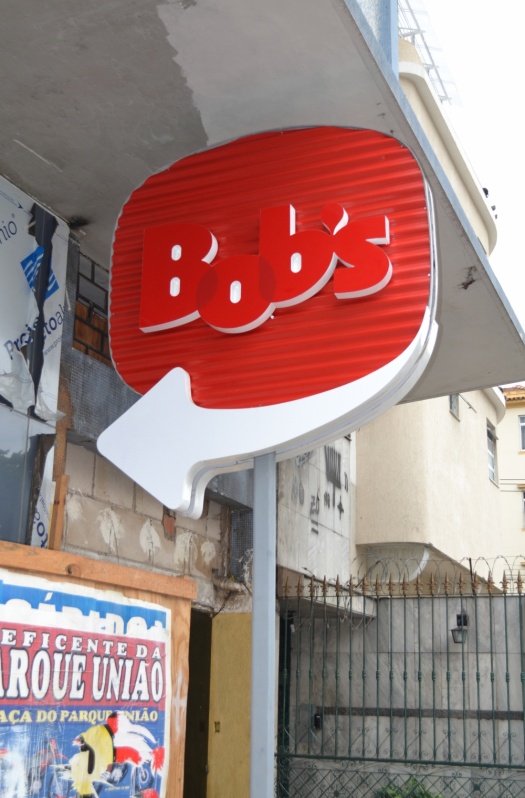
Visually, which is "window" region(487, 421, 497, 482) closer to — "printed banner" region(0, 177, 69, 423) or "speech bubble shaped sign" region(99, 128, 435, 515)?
"printed banner" region(0, 177, 69, 423)

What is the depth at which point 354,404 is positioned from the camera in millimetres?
4688

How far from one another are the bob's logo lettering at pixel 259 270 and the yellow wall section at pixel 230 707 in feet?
11.7

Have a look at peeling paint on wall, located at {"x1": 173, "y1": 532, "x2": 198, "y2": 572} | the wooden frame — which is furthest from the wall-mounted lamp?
the wooden frame

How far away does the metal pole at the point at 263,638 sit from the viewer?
4.59m

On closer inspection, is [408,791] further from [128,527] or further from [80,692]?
[80,692]

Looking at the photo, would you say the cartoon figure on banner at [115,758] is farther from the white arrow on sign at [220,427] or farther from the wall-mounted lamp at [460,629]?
the wall-mounted lamp at [460,629]

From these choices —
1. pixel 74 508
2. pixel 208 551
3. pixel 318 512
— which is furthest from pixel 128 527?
pixel 318 512

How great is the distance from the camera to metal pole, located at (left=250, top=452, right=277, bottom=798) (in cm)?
459

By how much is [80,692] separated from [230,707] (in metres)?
2.97

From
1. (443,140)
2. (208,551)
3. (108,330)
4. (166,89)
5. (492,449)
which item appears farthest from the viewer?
(492,449)

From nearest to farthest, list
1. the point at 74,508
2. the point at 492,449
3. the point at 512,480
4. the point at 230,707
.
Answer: the point at 74,508 < the point at 230,707 < the point at 492,449 < the point at 512,480

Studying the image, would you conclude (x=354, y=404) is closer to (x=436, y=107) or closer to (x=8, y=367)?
(x=8, y=367)

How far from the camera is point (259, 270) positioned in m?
5.23

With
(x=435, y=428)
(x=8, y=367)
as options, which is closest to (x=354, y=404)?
(x=8, y=367)
